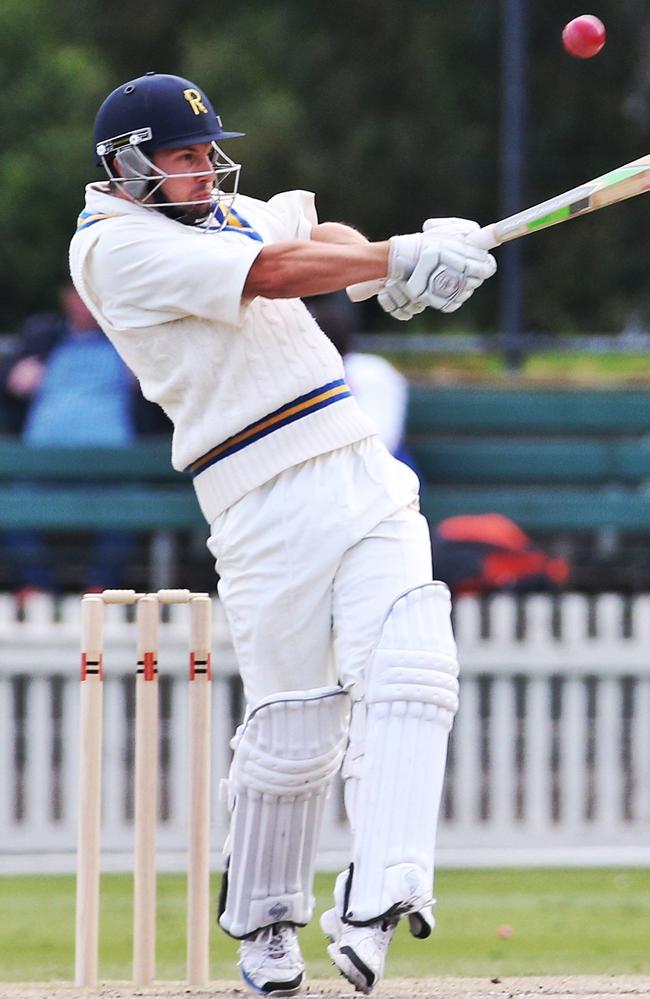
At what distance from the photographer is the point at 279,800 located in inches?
154

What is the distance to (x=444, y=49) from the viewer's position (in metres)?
30.8

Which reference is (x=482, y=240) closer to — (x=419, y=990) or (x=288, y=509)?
(x=288, y=509)

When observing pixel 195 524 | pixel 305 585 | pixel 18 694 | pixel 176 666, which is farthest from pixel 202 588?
pixel 305 585

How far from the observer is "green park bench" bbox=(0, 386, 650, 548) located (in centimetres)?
799

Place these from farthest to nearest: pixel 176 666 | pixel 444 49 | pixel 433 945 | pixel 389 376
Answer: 1. pixel 444 49
2. pixel 389 376
3. pixel 176 666
4. pixel 433 945

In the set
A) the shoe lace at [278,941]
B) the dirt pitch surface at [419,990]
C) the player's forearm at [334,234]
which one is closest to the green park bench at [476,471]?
the player's forearm at [334,234]

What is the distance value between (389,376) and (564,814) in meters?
1.74

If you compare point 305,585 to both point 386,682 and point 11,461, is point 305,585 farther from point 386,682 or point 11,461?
point 11,461

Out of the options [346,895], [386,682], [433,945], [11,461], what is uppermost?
[11,461]

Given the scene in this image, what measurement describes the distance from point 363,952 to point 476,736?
3008mm

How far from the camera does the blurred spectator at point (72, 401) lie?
Answer: 7.93 metres

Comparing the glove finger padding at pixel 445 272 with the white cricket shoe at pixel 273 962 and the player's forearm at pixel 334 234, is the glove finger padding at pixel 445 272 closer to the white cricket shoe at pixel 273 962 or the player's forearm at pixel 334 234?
the player's forearm at pixel 334 234

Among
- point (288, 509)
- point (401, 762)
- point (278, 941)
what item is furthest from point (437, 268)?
point (278, 941)

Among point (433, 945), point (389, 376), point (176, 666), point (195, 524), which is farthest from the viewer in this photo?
point (195, 524)
